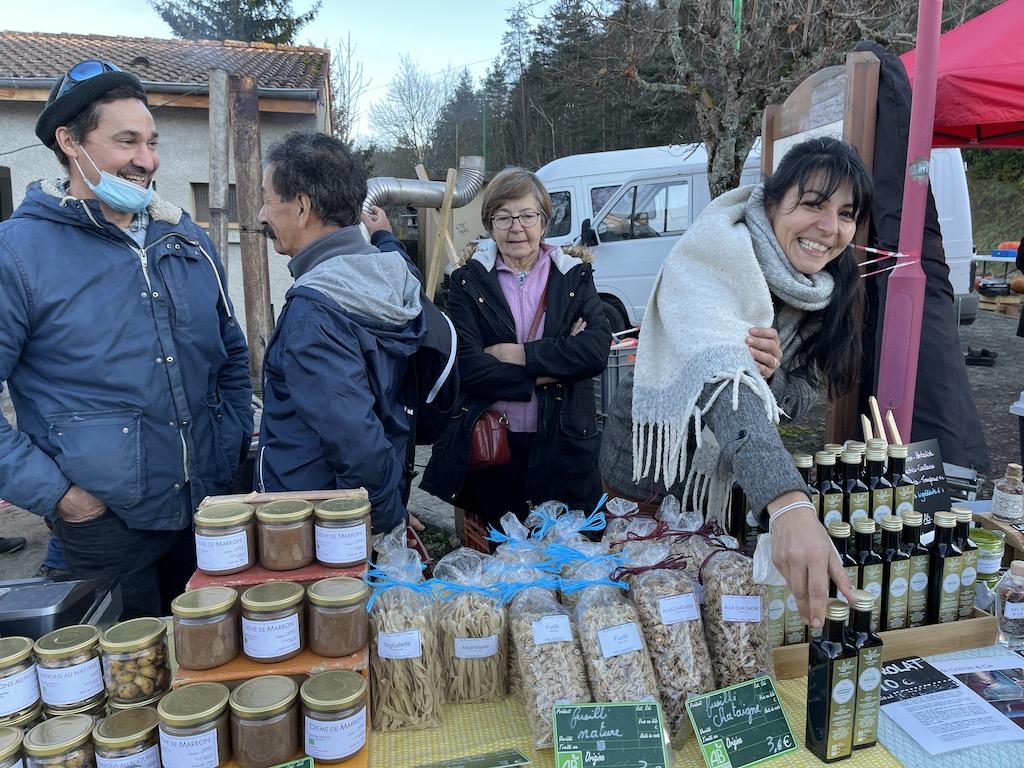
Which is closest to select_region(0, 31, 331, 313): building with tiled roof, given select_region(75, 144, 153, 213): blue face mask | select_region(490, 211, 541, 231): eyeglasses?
select_region(490, 211, 541, 231): eyeglasses

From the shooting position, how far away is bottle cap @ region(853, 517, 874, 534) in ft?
5.04

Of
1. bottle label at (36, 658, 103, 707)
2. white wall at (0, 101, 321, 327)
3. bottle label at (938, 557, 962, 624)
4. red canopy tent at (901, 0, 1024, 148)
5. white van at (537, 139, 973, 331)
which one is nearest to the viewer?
bottle label at (36, 658, 103, 707)

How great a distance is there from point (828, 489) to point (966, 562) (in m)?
0.36

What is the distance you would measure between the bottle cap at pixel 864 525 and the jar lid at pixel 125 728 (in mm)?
1427

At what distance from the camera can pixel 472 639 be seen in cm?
142

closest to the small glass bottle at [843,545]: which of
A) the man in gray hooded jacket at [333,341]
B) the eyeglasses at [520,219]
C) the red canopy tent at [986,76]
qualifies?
the man in gray hooded jacket at [333,341]

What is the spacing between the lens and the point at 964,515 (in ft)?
5.53

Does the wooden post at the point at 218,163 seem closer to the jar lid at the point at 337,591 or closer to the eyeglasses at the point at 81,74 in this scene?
the eyeglasses at the point at 81,74

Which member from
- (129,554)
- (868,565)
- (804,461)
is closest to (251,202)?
(129,554)

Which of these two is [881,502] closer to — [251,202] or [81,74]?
[81,74]

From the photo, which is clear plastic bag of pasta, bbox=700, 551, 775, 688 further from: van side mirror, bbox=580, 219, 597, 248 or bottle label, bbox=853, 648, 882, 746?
van side mirror, bbox=580, 219, 597, 248

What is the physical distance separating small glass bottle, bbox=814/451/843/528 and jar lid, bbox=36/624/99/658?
1.52 meters

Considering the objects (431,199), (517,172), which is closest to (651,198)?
(431,199)

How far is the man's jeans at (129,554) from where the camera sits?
202 cm
